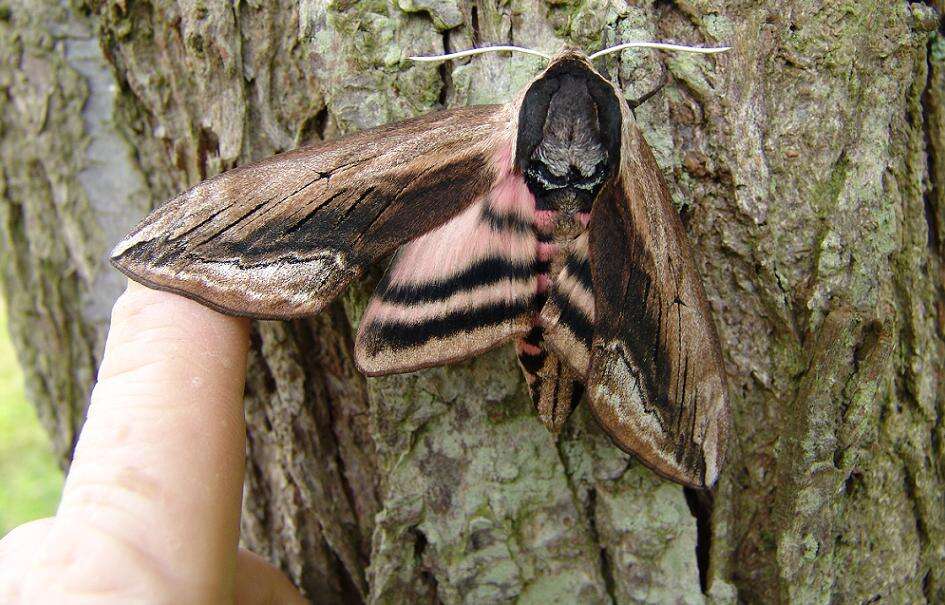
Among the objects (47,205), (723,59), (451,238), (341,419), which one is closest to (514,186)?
(451,238)

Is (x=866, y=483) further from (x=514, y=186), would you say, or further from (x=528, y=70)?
(x=528, y=70)

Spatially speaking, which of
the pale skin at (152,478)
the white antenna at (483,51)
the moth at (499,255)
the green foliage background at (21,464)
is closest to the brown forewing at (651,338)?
the moth at (499,255)

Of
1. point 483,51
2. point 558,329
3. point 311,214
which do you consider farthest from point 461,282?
point 483,51

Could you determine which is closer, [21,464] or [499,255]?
[499,255]

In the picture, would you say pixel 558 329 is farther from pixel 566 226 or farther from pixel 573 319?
pixel 566 226

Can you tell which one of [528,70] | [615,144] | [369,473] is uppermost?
[528,70]

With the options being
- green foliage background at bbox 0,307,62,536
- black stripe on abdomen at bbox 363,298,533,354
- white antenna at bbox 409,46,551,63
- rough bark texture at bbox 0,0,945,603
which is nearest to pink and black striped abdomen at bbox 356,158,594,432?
black stripe on abdomen at bbox 363,298,533,354

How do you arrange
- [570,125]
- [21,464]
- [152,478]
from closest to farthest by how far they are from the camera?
[152,478] < [570,125] < [21,464]

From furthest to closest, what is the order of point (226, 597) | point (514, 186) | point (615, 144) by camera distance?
point (514, 186), point (615, 144), point (226, 597)
